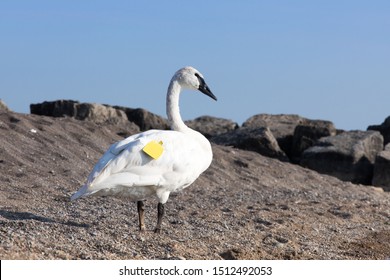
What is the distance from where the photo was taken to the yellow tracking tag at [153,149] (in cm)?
1000

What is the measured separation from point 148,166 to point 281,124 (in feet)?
64.3

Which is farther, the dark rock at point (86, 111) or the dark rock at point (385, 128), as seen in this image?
the dark rock at point (385, 128)

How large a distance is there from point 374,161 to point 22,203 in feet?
47.6

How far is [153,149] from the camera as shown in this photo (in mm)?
10078

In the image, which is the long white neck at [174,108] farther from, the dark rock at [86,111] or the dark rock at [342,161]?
the dark rock at [342,161]

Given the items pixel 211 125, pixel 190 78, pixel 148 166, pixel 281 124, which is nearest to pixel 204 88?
pixel 190 78

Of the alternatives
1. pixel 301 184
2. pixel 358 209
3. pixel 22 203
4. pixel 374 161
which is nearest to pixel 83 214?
pixel 22 203

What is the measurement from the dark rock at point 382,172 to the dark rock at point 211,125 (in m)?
6.83

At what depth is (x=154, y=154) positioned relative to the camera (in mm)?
10023

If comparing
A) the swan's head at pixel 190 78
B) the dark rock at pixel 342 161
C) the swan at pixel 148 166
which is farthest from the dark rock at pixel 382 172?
the swan at pixel 148 166

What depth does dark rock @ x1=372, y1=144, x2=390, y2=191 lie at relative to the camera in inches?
930

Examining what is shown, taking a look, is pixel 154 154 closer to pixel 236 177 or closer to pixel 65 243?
pixel 65 243

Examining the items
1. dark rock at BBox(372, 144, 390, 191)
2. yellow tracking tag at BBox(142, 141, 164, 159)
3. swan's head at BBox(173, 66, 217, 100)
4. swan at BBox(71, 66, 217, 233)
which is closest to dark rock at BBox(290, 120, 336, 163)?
dark rock at BBox(372, 144, 390, 191)

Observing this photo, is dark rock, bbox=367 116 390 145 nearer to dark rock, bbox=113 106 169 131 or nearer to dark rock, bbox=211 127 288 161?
dark rock, bbox=211 127 288 161
